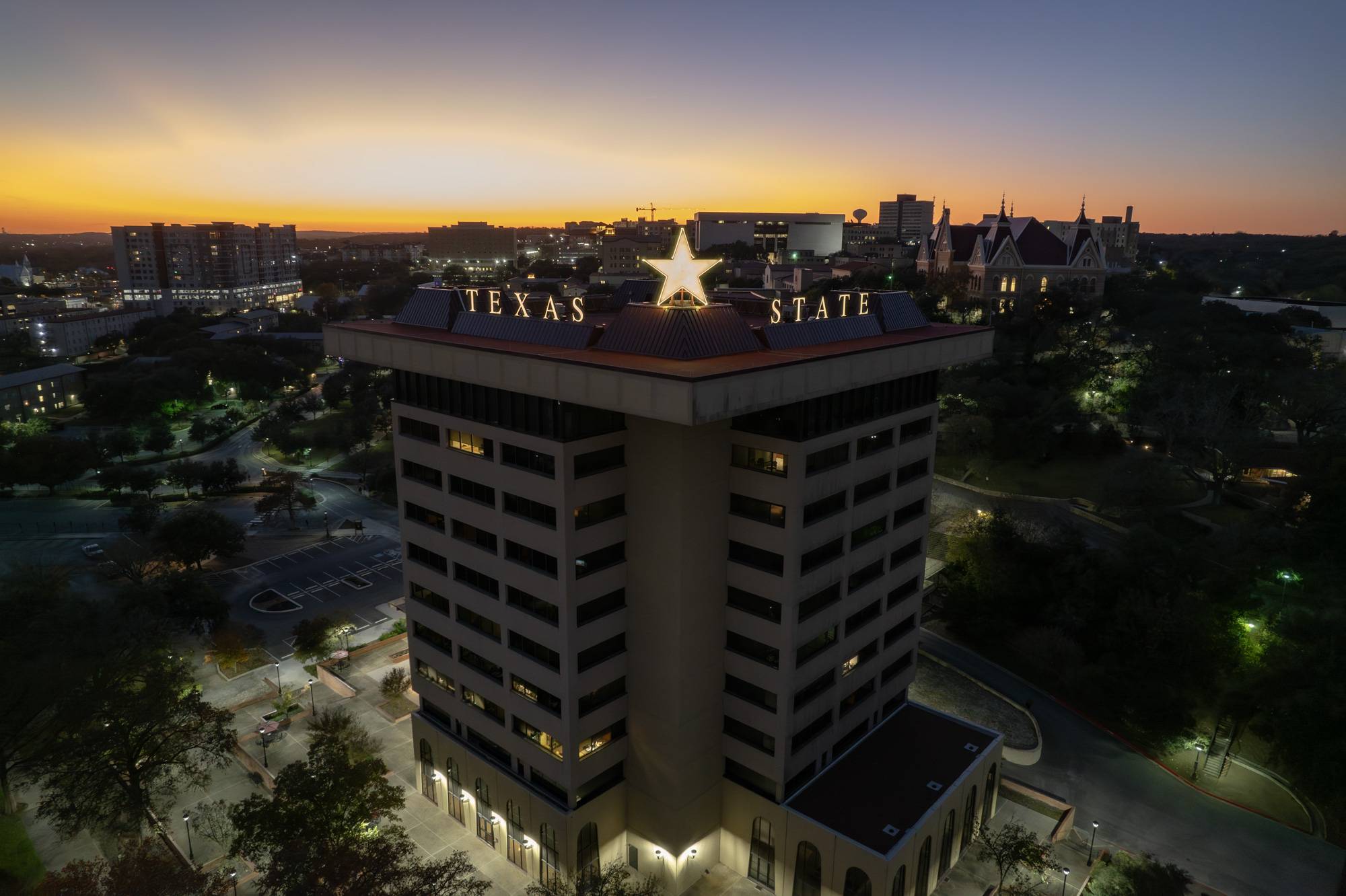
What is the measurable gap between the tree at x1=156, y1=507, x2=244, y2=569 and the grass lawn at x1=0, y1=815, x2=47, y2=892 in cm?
4004

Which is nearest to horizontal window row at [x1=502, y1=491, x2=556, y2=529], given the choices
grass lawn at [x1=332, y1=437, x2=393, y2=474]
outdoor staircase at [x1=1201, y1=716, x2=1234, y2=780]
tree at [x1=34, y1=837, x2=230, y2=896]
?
tree at [x1=34, y1=837, x2=230, y2=896]

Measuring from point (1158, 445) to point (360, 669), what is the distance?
306ft

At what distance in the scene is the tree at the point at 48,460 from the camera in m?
103

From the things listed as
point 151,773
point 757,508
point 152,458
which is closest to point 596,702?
point 757,508

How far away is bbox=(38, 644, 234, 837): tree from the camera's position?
41.7m

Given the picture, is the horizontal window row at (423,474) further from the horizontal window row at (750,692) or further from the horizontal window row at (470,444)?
the horizontal window row at (750,692)

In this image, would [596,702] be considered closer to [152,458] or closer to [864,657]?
[864,657]

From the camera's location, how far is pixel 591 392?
3052 cm

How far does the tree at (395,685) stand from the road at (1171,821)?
42538 mm

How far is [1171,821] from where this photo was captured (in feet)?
152

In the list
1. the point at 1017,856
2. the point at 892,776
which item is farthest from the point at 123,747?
the point at 1017,856

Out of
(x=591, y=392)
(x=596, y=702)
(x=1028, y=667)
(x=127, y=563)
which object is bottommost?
(x=1028, y=667)

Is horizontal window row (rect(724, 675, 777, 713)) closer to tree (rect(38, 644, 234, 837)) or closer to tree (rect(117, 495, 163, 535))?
tree (rect(38, 644, 234, 837))

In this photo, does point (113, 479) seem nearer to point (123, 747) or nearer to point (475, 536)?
point (123, 747)
